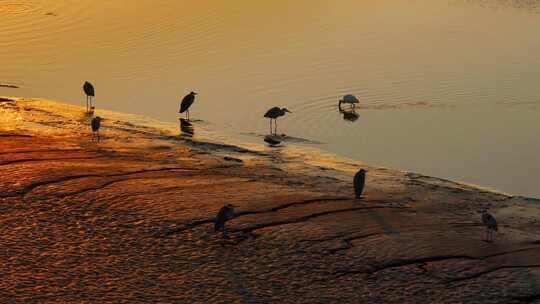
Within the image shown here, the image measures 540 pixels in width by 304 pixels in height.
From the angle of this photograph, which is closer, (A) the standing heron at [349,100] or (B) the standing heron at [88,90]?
(B) the standing heron at [88,90]

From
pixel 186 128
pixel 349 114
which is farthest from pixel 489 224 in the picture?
pixel 349 114

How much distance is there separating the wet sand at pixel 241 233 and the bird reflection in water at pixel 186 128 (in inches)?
87.4

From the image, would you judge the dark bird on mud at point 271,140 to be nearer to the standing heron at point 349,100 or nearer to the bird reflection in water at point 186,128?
the bird reflection in water at point 186,128

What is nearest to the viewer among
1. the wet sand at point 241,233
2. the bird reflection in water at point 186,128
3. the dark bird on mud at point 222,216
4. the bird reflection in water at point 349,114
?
the wet sand at point 241,233

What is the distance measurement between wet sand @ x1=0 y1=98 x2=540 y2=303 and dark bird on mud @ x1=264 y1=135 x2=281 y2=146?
1.73 metres

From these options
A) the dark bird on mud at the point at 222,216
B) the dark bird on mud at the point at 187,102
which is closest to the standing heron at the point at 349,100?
the dark bird on mud at the point at 187,102

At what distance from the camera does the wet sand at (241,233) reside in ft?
30.8

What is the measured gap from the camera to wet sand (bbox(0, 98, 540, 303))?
9.38 meters

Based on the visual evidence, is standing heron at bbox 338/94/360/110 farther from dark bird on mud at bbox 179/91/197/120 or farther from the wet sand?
the wet sand

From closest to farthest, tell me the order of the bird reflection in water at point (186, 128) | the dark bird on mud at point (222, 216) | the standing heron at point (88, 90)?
the dark bird on mud at point (222, 216) < the bird reflection in water at point (186, 128) < the standing heron at point (88, 90)

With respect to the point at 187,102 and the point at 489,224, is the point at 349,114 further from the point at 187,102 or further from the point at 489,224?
the point at 489,224

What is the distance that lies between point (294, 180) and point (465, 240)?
373 centimetres

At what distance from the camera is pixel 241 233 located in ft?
36.0

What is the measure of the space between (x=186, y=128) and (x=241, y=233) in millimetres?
7596
